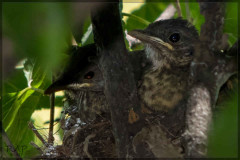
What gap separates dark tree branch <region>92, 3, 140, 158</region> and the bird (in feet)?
1.66

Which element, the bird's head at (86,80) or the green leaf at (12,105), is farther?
the green leaf at (12,105)

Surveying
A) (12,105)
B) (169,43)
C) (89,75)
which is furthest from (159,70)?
(12,105)

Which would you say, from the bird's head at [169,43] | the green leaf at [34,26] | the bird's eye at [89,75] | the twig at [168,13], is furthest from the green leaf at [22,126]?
the green leaf at [34,26]

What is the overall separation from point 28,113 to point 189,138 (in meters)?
1.57

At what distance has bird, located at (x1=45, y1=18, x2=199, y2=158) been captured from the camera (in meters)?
1.88

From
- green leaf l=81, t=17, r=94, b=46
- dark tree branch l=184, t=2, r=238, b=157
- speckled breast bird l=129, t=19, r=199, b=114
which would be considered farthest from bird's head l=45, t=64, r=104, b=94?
dark tree branch l=184, t=2, r=238, b=157

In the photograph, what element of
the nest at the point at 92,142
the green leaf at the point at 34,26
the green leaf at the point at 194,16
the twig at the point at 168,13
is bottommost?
the nest at the point at 92,142

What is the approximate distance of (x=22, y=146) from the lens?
7.55 feet

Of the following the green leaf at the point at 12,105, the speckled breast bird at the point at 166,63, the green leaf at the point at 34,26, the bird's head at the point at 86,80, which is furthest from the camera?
the green leaf at the point at 12,105

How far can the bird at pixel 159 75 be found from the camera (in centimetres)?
188

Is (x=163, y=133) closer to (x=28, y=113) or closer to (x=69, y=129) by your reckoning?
(x=69, y=129)

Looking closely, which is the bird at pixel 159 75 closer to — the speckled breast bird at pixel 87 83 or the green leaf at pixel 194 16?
the speckled breast bird at pixel 87 83

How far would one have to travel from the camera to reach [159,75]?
196 cm

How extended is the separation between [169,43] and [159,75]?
221 mm
